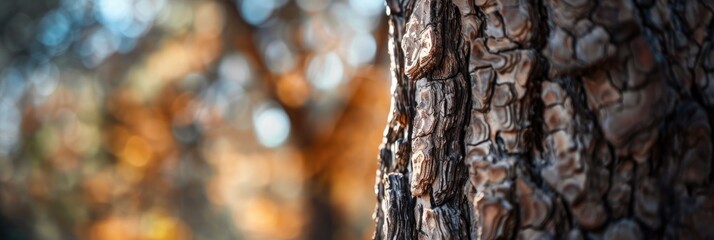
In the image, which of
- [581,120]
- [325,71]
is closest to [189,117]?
[325,71]

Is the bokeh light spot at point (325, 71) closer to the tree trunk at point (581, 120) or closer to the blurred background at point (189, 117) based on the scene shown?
the blurred background at point (189, 117)

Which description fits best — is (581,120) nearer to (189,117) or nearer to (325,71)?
(325,71)

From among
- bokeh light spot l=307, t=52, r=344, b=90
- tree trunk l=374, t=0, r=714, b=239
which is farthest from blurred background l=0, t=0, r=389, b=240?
tree trunk l=374, t=0, r=714, b=239

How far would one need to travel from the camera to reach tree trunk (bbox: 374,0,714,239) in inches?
29.6

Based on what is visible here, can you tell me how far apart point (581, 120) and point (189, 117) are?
5129mm

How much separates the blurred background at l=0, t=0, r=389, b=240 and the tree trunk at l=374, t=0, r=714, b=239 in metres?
4.25

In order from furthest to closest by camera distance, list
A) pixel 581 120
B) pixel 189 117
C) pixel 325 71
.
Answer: pixel 189 117, pixel 325 71, pixel 581 120

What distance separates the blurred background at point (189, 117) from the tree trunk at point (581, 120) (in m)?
4.25

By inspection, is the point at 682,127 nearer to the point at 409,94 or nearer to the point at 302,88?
the point at 409,94

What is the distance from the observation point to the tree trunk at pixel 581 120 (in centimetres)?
75

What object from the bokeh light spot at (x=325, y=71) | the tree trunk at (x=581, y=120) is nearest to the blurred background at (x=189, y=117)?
the bokeh light spot at (x=325, y=71)

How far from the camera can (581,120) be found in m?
0.76

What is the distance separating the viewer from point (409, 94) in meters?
0.98

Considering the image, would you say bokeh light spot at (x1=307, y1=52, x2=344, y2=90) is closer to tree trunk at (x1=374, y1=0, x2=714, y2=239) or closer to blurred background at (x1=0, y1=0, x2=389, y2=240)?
blurred background at (x1=0, y1=0, x2=389, y2=240)
